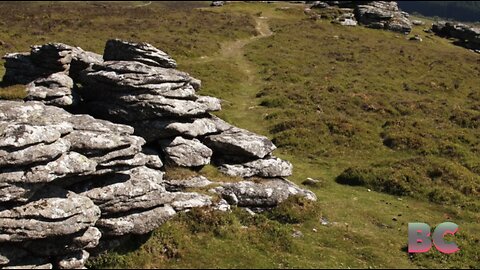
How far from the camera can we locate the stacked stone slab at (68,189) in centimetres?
1970

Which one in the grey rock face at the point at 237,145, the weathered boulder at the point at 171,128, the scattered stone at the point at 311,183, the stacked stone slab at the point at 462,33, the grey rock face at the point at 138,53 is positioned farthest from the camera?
the stacked stone slab at the point at 462,33

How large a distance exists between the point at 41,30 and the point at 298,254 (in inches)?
2616

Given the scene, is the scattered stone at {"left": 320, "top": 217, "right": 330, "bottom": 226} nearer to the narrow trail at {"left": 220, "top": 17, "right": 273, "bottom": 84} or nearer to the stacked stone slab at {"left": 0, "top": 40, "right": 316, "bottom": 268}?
the stacked stone slab at {"left": 0, "top": 40, "right": 316, "bottom": 268}

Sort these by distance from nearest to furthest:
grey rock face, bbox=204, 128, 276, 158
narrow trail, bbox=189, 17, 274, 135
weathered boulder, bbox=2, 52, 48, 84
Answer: grey rock face, bbox=204, 128, 276, 158 < weathered boulder, bbox=2, 52, 48, 84 < narrow trail, bbox=189, 17, 274, 135

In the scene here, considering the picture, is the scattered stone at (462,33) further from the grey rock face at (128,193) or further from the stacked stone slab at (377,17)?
the grey rock face at (128,193)

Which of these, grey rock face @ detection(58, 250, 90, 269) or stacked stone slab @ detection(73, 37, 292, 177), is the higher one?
stacked stone slab @ detection(73, 37, 292, 177)

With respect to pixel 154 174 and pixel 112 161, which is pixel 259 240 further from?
pixel 112 161

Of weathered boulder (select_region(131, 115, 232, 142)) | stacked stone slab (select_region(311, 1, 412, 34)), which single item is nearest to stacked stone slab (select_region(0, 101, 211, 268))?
weathered boulder (select_region(131, 115, 232, 142))

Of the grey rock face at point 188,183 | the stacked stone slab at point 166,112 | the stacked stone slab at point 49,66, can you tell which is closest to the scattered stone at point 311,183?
the stacked stone slab at point 166,112

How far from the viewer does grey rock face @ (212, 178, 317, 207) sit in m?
26.9

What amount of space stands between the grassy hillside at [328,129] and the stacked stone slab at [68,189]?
1413 millimetres

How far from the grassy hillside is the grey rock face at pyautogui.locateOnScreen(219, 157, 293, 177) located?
46.9 inches

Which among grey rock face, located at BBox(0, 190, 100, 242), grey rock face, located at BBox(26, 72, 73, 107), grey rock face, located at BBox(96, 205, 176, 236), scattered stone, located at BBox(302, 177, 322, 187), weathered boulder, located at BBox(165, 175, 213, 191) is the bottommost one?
scattered stone, located at BBox(302, 177, 322, 187)

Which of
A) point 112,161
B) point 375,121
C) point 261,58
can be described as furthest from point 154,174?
point 261,58
